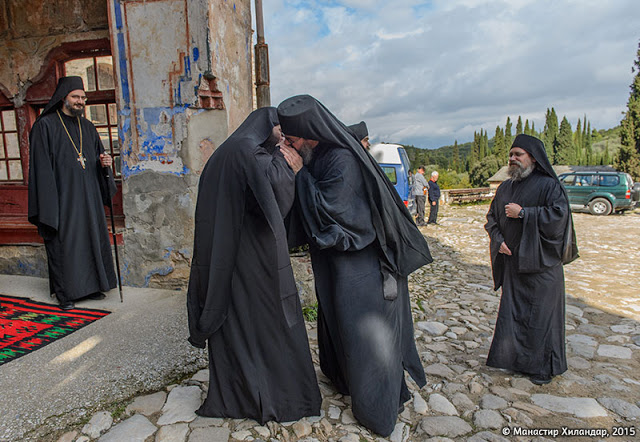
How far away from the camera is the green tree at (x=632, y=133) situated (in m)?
25.5

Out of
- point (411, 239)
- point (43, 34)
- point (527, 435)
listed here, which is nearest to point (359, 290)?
point (411, 239)

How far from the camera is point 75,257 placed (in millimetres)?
4488

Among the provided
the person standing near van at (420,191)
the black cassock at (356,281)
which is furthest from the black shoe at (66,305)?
the person standing near van at (420,191)

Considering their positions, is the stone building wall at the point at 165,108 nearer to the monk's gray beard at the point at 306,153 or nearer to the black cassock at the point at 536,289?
the monk's gray beard at the point at 306,153

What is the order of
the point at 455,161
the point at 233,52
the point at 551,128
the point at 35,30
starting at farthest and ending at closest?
the point at 455,161 → the point at 551,128 → the point at 35,30 → the point at 233,52

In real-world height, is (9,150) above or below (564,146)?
below

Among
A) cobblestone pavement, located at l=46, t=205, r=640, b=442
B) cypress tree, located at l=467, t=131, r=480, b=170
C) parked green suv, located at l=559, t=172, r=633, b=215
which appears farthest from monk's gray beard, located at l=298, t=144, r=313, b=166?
cypress tree, located at l=467, t=131, r=480, b=170

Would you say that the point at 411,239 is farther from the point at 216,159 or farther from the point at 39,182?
the point at 39,182

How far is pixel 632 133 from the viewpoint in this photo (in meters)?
26.0

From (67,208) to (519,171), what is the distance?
4.39m

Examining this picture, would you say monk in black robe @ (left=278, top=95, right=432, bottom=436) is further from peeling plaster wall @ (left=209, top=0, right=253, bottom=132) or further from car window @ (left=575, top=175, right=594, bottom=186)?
car window @ (left=575, top=175, right=594, bottom=186)

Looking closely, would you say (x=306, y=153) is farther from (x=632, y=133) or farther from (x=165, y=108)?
(x=632, y=133)

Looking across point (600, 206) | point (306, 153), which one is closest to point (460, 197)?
point (600, 206)

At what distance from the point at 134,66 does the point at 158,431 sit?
3878 millimetres
